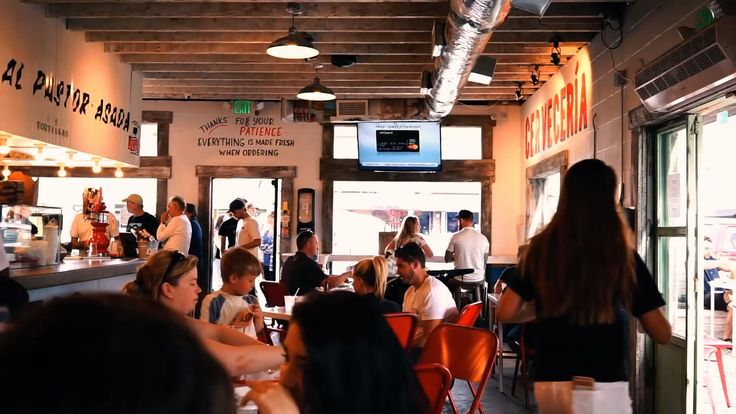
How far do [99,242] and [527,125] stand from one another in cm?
590

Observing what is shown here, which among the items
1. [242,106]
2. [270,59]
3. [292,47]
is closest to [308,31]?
[292,47]

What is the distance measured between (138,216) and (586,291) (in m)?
7.49

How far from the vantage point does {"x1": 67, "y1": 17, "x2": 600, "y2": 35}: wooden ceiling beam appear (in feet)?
22.6

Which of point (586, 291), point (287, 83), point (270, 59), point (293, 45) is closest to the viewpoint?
point (586, 291)

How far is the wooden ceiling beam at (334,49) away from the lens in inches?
304

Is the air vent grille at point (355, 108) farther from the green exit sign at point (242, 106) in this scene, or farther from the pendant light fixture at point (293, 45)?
the pendant light fixture at point (293, 45)

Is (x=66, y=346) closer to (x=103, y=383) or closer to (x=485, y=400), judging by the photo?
(x=103, y=383)

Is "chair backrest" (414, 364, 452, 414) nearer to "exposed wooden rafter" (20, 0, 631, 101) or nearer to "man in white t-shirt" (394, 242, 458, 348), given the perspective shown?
"man in white t-shirt" (394, 242, 458, 348)

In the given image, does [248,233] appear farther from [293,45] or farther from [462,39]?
[462,39]

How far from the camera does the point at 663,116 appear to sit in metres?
5.36

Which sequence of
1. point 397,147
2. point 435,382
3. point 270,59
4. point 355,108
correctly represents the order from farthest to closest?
point 397,147, point 355,108, point 270,59, point 435,382

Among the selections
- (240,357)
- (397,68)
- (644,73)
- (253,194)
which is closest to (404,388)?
(240,357)

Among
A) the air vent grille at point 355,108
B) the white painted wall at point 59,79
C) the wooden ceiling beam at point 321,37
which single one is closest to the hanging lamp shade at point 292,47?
the wooden ceiling beam at point 321,37

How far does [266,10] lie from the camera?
21.5 feet
